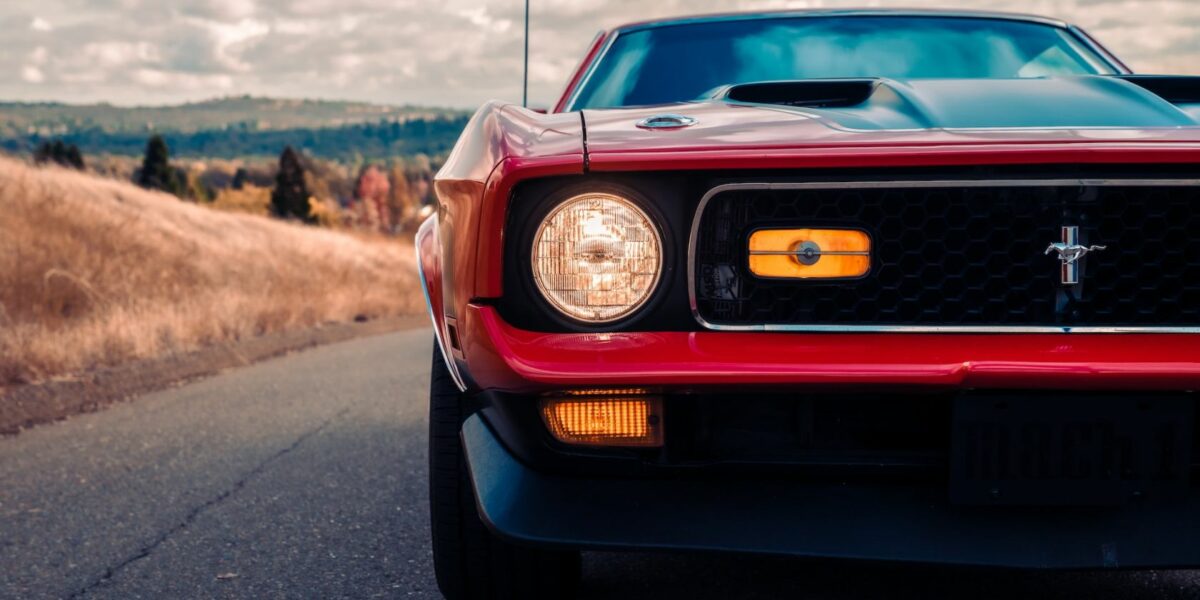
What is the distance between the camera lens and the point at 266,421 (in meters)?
5.05

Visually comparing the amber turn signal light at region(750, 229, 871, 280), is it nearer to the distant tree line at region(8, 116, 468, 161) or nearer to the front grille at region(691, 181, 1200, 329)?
the front grille at region(691, 181, 1200, 329)

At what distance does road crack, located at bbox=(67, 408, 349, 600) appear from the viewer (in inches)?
105

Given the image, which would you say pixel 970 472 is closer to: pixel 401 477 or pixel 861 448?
pixel 861 448

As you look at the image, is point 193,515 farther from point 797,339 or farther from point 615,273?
point 797,339

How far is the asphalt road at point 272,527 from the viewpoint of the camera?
2543 millimetres

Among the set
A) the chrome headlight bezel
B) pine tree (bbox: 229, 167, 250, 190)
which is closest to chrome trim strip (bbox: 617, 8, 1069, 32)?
the chrome headlight bezel

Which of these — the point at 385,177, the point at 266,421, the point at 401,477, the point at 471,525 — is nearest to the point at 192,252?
the point at 266,421

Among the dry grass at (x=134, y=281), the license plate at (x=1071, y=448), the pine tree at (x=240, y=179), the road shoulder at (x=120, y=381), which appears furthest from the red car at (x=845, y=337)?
the pine tree at (x=240, y=179)

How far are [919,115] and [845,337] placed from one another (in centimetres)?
44

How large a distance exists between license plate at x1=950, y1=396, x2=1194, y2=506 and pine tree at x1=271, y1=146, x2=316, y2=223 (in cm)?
6960

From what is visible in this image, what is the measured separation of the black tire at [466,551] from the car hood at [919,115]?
0.66 m

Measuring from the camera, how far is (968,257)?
1.73 metres

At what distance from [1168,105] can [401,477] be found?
106 inches

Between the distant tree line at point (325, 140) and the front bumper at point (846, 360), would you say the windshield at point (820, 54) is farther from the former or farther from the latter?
the distant tree line at point (325, 140)
